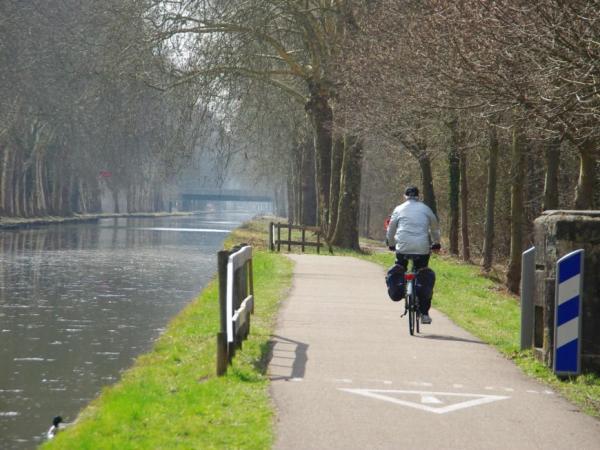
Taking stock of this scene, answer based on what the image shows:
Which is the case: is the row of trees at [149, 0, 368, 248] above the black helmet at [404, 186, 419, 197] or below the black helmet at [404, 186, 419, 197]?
above

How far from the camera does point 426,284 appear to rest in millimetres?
14312

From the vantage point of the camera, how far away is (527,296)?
41.1 ft

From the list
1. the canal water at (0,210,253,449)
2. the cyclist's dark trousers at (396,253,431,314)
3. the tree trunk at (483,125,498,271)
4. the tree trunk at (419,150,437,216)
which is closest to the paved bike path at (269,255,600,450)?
the cyclist's dark trousers at (396,253,431,314)

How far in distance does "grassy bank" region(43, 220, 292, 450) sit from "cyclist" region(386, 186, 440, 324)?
1943 millimetres

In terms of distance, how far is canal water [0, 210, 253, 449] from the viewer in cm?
1179

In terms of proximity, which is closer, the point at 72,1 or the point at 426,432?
the point at 426,432

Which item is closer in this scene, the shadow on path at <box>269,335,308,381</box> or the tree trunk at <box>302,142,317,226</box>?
the shadow on path at <box>269,335,308,381</box>

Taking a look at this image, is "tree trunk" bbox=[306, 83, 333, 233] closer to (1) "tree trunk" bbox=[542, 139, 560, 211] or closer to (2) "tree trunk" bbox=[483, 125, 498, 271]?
(2) "tree trunk" bbox=[483, 125, 498, 271]

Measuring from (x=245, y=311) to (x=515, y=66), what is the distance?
252 inches

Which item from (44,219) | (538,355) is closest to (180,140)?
(538,355)

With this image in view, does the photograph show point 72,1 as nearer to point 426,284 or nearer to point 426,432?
point 426,284

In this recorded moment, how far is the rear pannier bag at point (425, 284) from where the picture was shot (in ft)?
46.9

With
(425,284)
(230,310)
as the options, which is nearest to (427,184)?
(425,284)

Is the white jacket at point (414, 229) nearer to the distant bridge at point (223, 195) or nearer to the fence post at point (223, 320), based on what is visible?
the fence post at point (223, 320)
